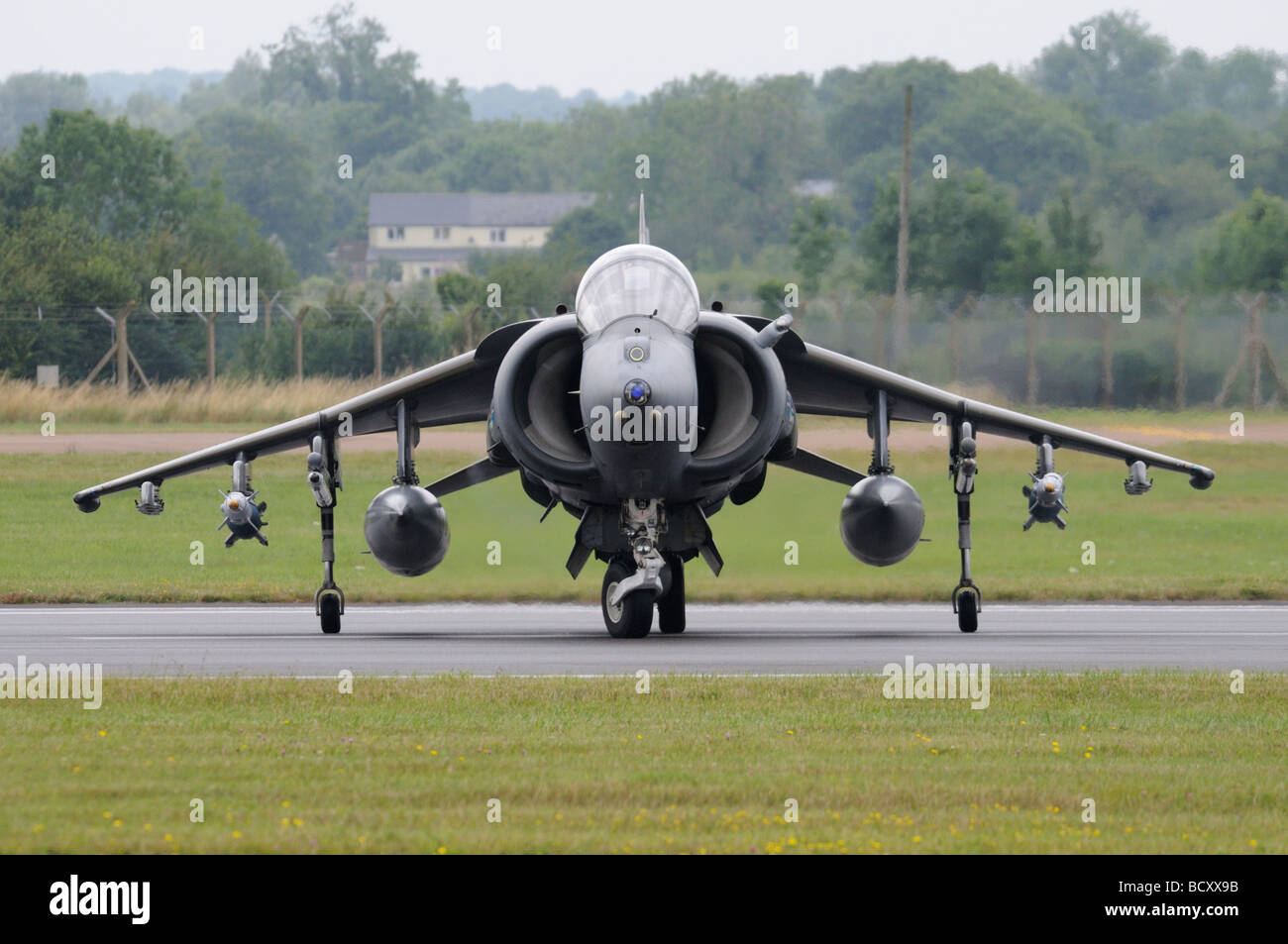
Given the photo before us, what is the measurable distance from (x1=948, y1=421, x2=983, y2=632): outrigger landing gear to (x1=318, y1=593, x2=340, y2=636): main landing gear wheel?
20.9 feet

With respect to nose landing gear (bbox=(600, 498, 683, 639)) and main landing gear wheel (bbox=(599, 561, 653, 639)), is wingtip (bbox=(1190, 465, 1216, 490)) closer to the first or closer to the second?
nose landing gear (bbox=(600, 498, 683, 639))

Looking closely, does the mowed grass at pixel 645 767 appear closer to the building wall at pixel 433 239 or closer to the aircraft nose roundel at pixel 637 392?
the aircraft nose roundel at pixel 637 392

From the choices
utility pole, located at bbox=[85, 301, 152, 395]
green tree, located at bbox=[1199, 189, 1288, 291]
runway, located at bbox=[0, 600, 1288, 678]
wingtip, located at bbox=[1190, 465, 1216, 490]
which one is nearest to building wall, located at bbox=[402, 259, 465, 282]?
utility pole, located at bbox=[85, 301, 152, 395]

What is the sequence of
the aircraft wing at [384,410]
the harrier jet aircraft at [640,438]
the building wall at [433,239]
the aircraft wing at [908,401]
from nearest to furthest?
the harrier jet aircraft at [640,438], the aircraft wing at [384,410], the aircraft wing at [908,401], the building wall at [433,239]

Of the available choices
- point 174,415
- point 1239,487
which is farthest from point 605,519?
point 174,415

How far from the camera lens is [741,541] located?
2708 cm

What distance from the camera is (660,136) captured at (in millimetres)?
94438

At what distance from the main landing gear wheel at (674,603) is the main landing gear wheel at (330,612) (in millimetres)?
3319

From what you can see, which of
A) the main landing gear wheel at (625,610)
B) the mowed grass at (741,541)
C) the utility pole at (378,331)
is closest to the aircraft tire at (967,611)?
the main landing gear wheel at (625,610)

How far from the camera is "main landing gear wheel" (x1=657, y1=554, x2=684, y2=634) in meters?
21.8

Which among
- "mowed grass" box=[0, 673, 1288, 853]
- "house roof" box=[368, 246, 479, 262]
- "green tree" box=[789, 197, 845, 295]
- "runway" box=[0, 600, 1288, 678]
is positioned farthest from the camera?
"house roof" box=[368, 246, 479, 262]

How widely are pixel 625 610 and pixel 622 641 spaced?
324 mm

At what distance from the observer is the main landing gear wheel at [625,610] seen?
2041 cm
